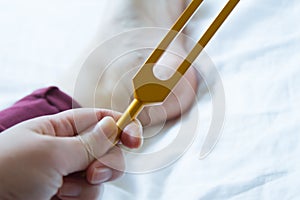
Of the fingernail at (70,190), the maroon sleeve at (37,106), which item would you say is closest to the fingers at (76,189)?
the fingernail at (70,190)

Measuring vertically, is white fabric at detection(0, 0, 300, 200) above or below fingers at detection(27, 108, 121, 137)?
below

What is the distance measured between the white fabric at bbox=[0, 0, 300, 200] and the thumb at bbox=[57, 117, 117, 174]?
0.52ft

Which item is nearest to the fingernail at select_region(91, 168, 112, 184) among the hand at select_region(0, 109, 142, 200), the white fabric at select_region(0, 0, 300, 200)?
the hand at select_region(0, 109, 142, 200)

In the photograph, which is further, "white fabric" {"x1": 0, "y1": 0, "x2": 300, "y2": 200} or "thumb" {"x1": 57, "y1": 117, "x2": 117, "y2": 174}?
"white fabric" {"x1": 0, "y1": 0, "x2": 300, "y2": 200}

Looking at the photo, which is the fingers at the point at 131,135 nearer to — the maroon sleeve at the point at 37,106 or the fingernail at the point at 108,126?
the fingernail at the point at 108,126

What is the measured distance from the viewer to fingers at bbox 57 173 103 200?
58 cm

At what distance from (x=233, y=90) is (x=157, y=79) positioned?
0.27m

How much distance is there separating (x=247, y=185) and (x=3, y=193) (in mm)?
281

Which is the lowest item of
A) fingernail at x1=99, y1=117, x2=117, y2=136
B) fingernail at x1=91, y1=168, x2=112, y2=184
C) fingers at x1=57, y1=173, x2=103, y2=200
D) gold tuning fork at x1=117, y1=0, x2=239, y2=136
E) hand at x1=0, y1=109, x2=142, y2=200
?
fingers at x1=57, y1=173, x2=103, y2=200

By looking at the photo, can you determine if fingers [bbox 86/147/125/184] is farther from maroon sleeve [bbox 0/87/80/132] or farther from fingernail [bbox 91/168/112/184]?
maroon sleeve [bbox 0/87/80/132]

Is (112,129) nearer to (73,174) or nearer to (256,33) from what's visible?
(73,174)

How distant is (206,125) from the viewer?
70 cm

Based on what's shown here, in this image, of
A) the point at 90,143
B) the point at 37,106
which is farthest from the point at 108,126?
the point at 37,106

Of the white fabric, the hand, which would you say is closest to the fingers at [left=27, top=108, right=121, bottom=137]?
the hand
